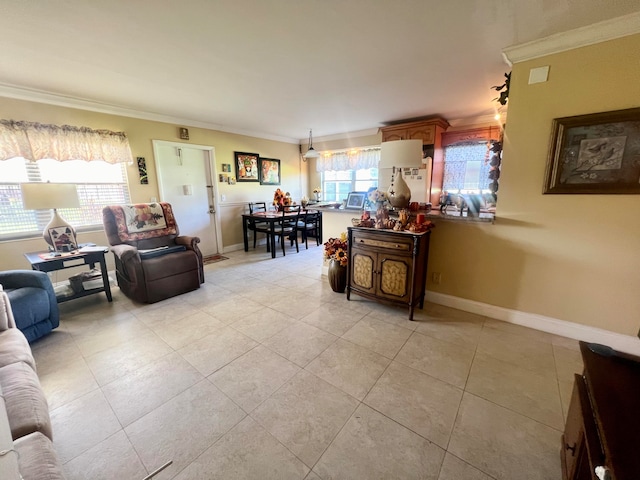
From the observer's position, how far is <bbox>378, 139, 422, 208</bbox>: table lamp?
240cm

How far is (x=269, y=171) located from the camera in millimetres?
5453

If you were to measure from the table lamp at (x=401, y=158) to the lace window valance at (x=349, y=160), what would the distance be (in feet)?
9.02

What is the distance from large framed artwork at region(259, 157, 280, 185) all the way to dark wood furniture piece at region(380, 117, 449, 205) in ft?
7.54

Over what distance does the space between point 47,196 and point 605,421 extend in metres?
4.02

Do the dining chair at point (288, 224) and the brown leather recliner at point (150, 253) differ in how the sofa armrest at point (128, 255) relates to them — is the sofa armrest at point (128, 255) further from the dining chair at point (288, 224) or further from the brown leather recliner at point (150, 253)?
the dining chair at point (288, 224)

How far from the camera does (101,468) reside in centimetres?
118

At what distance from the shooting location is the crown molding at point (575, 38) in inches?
65.5

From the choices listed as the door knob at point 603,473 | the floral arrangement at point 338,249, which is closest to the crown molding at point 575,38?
the floral arrangement at point 338,249

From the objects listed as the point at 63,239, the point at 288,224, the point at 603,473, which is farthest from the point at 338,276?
the point at 63,239

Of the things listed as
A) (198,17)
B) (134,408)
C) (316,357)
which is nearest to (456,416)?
(316,357)

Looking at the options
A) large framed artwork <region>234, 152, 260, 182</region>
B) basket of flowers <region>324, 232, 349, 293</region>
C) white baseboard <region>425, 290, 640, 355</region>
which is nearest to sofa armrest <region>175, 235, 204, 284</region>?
basket of flowers <region>324, 232, 349, 293</region>

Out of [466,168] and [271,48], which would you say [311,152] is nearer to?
[466,168]

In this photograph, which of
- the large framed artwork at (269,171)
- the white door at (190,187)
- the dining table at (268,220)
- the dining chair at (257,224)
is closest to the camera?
the white door at (190,187)

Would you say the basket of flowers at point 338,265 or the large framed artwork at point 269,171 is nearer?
the basket of flowers at point 338,265
